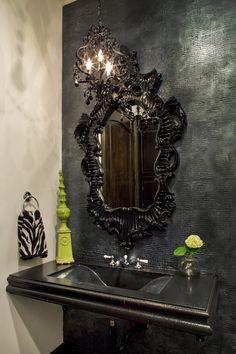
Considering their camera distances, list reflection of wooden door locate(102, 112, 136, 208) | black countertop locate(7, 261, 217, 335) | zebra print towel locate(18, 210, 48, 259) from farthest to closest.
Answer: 1. reflection of wooden door locate(102, 112, 136, 208)
2. zebra print towel locate(18, 210, 48, 259)
3. black countertop locate(7, 261, 217, 335)

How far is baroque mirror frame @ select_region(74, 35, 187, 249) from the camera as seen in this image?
Result: 65.5 inches

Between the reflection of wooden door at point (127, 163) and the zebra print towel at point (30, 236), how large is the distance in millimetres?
527

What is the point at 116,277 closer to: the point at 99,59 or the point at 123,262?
the point at 123,262

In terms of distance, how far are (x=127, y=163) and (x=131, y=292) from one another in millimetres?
861

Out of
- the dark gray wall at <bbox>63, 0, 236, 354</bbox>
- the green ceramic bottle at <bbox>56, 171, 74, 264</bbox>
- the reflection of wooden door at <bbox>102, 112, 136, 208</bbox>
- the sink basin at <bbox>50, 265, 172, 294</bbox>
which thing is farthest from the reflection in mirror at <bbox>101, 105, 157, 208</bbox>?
the sink basin at <bbox>50, 265, 172, 294</bbox>

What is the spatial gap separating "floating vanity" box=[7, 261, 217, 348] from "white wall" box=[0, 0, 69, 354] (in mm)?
224

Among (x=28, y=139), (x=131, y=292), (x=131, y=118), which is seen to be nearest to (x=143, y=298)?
(x=131, y=292)

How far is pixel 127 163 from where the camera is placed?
1.81m

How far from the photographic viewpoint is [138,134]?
1.78 metres

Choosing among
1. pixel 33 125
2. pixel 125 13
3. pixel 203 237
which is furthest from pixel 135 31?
pixel 203 237

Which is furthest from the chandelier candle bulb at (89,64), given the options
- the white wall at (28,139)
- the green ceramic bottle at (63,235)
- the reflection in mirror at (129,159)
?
the green ceramic bottle at (63,235)

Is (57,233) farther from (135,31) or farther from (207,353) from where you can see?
(135,31)

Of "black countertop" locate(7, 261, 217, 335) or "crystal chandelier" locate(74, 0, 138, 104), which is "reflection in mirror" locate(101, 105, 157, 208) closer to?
"crystal chandelier" locate(74, 0, 138, 104)

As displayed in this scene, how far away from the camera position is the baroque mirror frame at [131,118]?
1.66 metres
